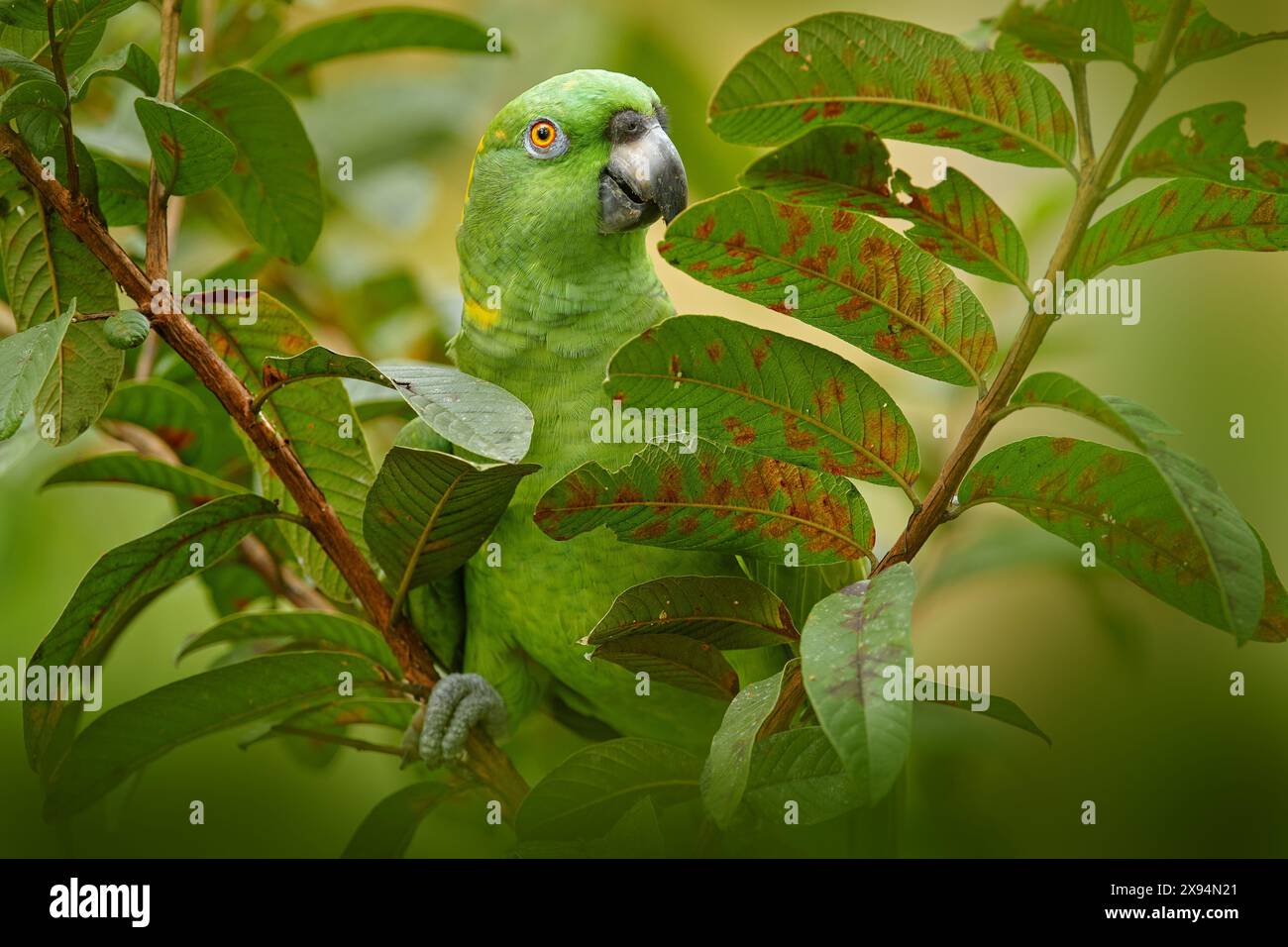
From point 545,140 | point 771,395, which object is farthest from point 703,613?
point 545,140

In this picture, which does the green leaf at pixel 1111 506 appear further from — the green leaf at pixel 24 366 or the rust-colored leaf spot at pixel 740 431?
the green leaf at pixel 24 366

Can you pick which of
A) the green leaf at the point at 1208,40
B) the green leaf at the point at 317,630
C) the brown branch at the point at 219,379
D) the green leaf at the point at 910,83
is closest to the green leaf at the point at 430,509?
the brown branch at the point at 219,379

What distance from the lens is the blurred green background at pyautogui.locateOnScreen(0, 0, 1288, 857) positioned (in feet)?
5.11

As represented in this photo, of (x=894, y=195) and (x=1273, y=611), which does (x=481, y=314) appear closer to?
(x=894, y=195)

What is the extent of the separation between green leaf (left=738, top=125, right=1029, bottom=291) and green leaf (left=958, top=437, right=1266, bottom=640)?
0.53 feet

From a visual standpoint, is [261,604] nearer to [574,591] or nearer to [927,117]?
[574,591]

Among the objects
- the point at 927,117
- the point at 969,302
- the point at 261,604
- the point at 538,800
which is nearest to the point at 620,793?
the point at 538,800

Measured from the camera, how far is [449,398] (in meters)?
0.90

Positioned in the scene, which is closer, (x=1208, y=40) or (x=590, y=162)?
(x=1208, y=40)

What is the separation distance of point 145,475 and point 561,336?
537 mm

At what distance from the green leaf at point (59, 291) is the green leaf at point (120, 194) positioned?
0.19 feet

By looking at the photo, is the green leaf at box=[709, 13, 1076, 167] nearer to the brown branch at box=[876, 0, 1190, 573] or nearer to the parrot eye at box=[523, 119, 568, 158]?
the brown branch at box=[876, 0, 1190, 573]

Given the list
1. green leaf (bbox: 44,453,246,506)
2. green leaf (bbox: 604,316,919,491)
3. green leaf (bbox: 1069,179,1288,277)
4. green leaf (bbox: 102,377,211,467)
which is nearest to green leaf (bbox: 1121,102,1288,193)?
green leaf (bbox: 1069,179,1288,277)

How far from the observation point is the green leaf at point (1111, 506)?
2.71 ft
